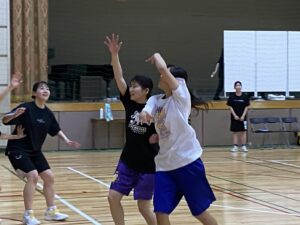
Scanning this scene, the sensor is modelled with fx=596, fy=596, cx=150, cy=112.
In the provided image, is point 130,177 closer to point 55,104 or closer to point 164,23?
point 55,104

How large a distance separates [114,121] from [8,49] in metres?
3.36

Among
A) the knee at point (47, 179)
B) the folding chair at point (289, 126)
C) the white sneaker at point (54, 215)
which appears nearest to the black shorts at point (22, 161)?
the knee at point (47, 179)

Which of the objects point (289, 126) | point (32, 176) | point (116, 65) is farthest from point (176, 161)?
point (289, 126)

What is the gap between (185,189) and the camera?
15.2 ft

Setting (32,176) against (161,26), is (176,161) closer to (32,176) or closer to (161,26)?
(32,176)

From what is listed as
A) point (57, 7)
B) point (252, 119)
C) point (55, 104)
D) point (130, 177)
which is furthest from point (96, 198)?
Answer: point (57, 7)

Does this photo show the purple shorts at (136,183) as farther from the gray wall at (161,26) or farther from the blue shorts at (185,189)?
the gray wall at (161,26)

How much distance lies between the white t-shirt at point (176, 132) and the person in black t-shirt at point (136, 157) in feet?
1.70

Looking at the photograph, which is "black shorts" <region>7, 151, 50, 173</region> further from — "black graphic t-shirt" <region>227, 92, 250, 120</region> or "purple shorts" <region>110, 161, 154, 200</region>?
"black graphic t-shirt" <region>227, 92, 250, 120</region>

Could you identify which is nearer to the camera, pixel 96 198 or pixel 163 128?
pixel 163 128

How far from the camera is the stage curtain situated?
50.1ft

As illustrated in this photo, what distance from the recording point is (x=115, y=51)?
17.6 feet

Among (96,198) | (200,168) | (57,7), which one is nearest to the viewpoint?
(200,168)

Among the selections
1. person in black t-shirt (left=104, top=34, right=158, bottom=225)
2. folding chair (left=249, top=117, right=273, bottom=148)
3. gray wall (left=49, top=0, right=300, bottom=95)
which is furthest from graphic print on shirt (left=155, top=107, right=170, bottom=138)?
gray wall (left=49, top=0, right=300, bottom=95)
